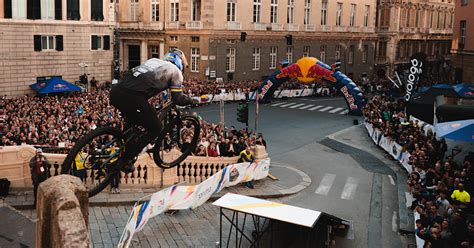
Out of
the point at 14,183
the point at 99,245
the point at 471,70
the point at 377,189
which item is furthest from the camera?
the point at 471,70

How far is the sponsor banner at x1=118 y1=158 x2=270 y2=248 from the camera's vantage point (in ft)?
42.8

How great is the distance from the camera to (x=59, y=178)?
18.7ft

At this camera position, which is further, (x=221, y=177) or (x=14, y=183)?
(x=221, y=177)

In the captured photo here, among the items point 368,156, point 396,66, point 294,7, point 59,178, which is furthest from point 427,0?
point 59,178

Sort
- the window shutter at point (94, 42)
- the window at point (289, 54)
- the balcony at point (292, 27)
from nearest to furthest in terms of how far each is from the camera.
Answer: the window shutter at point (94, 42)
the balcony at point (292, 27)
the window at point (289, 54)

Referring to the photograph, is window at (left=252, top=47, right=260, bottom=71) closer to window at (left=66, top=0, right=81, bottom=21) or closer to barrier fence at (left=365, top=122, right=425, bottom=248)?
window at (left=66, top=0, right=81, bottom=21)

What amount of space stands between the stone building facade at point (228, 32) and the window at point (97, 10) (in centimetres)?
751

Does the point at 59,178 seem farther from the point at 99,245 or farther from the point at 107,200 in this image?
the point at 107,200

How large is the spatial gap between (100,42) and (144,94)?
40.0 m

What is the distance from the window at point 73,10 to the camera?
4388 cm

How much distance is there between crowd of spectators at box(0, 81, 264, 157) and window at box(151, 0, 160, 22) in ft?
78.6

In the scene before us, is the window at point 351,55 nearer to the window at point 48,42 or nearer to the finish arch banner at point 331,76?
the finish arch banner at point 331,76

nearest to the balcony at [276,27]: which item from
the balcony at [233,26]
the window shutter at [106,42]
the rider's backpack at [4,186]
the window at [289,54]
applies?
the window at [289,54]

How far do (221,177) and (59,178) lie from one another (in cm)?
1318
